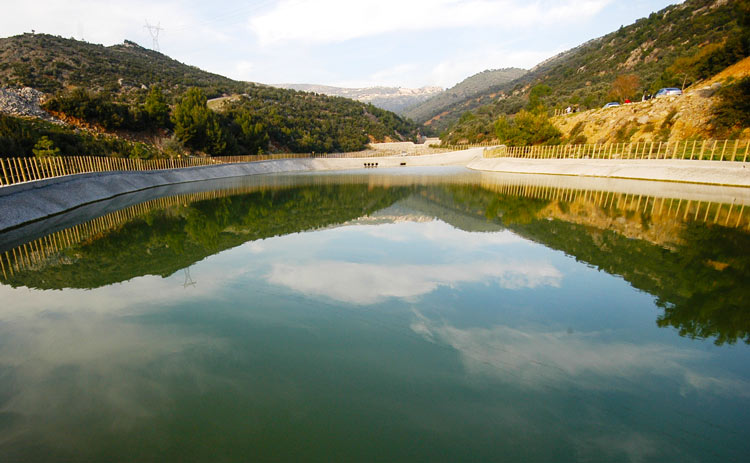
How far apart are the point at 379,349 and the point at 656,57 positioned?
10060 centimetres

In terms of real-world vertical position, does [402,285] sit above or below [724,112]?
below

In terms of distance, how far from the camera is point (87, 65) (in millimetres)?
61125

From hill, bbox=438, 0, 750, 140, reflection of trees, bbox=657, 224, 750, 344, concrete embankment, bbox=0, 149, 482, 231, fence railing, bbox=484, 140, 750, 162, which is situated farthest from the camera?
hill, bbox=438, 0, 750, 140

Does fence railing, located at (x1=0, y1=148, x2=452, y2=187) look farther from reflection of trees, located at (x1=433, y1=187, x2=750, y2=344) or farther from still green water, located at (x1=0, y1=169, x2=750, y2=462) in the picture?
reflection of trees, located at (x1=433, y1=187, x2=750, y2=344)

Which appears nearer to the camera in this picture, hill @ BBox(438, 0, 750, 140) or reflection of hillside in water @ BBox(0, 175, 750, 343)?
reflection of hillside in water @ BBox(0, 175, 750, 343)

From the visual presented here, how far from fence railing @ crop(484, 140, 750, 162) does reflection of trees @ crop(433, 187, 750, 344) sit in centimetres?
1902

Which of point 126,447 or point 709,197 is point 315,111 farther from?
point 126,447

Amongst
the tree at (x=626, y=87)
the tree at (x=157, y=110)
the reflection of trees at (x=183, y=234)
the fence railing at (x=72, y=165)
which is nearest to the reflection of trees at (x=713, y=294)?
the reflection of trees at (x=183, y=234)

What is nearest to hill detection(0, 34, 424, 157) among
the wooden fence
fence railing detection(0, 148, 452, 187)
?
fence railing detection(0, 148, 452, 187)

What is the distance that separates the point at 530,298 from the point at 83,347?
7.89 meters

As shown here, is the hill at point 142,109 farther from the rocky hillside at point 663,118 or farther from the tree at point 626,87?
the tree at point 626,87

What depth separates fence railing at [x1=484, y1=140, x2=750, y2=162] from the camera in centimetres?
2752

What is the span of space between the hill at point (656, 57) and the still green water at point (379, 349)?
45.0 meters

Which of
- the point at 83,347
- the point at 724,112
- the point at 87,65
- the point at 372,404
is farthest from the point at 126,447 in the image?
the point at 87,65
